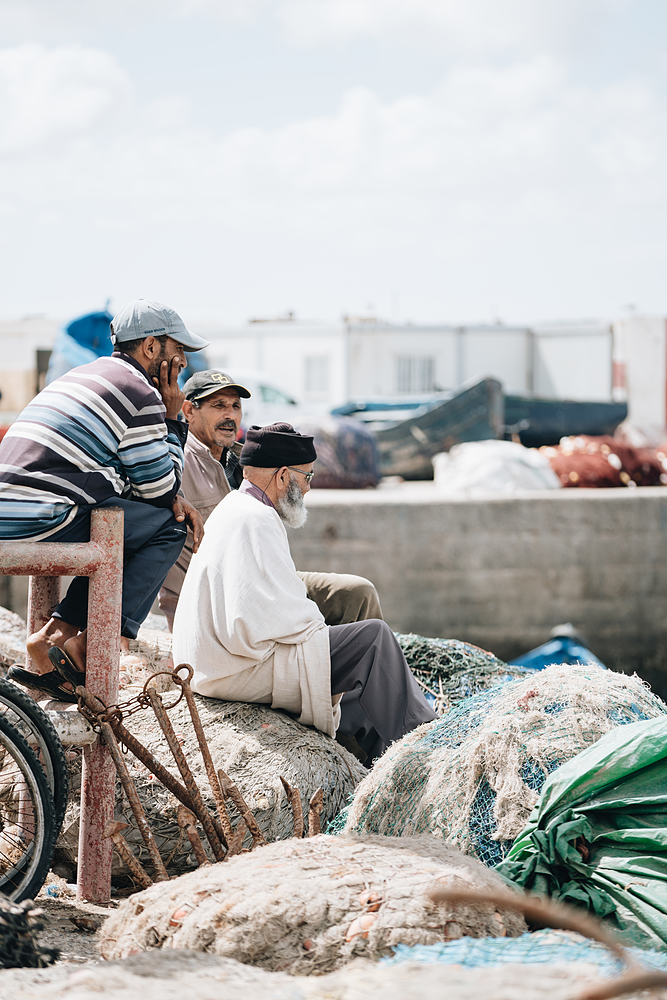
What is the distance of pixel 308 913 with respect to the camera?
223 centimetres

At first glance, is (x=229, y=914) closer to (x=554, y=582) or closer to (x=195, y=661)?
(x=195, y=661)

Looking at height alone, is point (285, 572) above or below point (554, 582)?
above

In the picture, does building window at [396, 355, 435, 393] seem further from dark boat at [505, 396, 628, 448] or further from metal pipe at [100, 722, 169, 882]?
metal pipe at [100, 722, 169, 882]

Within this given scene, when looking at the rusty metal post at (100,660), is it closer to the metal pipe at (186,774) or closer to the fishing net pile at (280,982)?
the metal pipe at (186,774)

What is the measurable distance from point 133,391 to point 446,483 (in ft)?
29.1

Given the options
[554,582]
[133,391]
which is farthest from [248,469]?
[554,582]

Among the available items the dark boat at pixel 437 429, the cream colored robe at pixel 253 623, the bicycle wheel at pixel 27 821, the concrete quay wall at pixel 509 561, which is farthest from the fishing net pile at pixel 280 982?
the dark boat at pixel 437 429

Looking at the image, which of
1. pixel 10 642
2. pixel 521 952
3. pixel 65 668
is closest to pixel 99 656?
pixel 65 668

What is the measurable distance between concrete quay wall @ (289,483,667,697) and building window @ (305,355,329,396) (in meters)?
22.8

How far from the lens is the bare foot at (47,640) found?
3066mm

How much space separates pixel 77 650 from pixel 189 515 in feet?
2.02

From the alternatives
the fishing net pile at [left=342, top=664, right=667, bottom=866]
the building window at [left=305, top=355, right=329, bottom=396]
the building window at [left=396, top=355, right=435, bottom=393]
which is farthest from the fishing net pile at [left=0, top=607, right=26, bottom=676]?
the building window at [left=396, top=355, right=435, bottom=393]

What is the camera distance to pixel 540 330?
3459cm

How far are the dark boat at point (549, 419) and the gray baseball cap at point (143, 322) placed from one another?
1452cm
